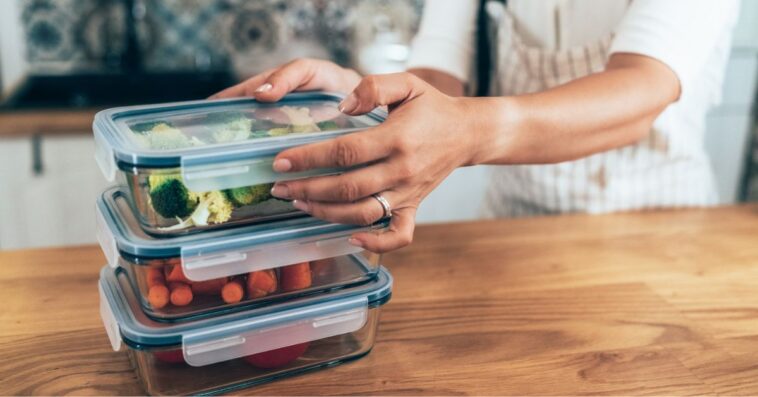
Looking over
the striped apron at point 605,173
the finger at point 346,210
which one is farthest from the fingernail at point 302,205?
the striped apron at point 605,173

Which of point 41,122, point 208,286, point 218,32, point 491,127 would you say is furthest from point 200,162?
point 218,32

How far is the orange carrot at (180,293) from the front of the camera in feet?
2.25

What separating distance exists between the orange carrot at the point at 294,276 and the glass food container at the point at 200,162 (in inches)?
2.3

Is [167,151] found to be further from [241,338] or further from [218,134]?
[241,338]

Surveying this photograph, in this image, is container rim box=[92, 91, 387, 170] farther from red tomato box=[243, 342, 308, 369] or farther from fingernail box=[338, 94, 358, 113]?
red tomato box=[243, 342, 308, 369]

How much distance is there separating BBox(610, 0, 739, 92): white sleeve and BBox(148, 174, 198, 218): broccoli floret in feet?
2.37

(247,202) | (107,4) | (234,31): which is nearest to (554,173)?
(247,202)

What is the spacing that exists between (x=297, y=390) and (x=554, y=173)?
2.64 ft

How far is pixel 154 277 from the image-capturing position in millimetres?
680

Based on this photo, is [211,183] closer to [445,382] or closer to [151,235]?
[151,235]

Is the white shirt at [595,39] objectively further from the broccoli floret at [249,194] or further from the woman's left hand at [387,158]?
the broccoli floret at [249,194]

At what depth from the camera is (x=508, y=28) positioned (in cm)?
141

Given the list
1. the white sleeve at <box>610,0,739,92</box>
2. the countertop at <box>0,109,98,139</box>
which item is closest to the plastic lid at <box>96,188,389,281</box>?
the white sleeve at <box>610,0,739,92</box>

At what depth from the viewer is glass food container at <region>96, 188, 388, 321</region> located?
2.16 feet
